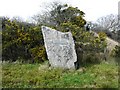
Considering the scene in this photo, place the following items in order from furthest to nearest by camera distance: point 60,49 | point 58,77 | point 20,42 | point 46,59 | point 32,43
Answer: point 32,43
point 20,42
point 46,59
point 60,49
point 58,77

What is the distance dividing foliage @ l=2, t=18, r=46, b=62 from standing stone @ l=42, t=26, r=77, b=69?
1.68 meters

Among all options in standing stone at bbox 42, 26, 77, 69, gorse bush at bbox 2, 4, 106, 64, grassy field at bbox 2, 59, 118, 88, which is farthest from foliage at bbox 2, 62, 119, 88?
gorse bush at bbox 2, 4, 106, 64

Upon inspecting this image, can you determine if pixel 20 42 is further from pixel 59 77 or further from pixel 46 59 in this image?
pixel 59 77

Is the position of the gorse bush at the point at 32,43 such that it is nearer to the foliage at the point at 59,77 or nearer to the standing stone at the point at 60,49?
the standing stone at the point at 60,49

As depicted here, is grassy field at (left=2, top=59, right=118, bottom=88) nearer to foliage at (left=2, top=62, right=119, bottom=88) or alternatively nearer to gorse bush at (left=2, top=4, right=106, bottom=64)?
foliage at (left=2, top=62, right=119, bottom=88)

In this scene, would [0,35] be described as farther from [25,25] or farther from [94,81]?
[94,81]

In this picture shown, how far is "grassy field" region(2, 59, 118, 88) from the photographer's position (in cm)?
810

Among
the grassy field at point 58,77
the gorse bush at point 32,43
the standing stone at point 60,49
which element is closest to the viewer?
the grassy field at point 58,77

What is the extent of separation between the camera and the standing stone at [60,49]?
10.5 m

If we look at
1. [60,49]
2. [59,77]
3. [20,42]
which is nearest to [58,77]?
[59,77]

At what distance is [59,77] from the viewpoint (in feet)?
29.6

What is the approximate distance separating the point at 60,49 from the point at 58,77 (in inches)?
71.2

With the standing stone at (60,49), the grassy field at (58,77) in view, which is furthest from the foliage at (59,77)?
the standing stone at (60,49)

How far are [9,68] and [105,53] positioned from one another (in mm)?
5389
